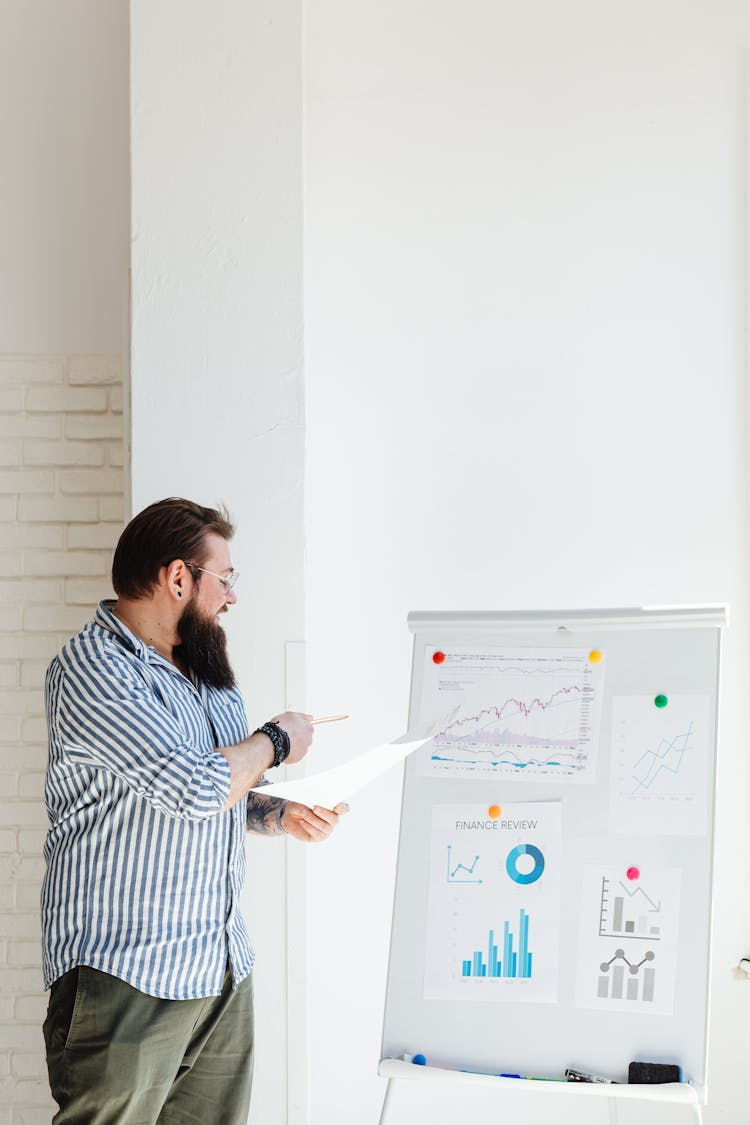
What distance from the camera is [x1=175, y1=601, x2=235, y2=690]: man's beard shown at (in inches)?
79.0

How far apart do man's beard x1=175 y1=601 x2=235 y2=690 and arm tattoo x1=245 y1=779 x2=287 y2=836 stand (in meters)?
0.25

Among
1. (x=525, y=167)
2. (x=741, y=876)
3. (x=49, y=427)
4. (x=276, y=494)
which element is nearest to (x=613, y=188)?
(x=525, y=167)

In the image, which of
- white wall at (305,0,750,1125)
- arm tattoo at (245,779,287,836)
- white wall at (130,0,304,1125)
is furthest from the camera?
white wall at (305,0,750,1125)

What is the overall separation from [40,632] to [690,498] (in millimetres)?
1688

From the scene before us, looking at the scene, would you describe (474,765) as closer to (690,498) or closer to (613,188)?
(690,498)

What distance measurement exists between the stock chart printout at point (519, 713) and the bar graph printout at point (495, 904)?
78mm

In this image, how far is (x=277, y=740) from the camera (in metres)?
1.93

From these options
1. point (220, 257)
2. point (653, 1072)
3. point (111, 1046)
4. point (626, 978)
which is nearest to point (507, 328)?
point (220, 257)

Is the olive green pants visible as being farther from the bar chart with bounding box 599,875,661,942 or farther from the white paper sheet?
the bar chart with bounding box 599,875,661,942

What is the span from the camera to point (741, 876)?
9.27 feet

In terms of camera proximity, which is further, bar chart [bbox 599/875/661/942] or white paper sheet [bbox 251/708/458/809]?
bar chart [bbox 599/875/661/942]

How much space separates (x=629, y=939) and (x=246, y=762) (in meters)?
0.78

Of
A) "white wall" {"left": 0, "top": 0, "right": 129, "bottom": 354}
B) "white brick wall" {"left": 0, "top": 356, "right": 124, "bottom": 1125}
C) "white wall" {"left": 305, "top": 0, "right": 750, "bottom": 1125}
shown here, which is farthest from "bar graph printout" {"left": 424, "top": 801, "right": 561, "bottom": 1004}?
"white wall" {"left": 0, "top": 0, "right": 129, "bottom": 354}

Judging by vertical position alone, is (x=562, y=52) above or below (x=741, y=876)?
above
